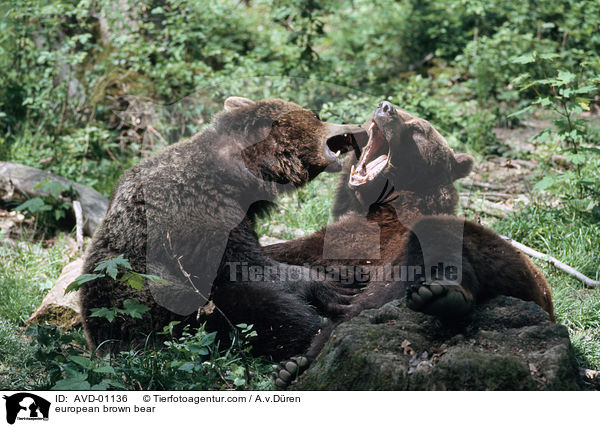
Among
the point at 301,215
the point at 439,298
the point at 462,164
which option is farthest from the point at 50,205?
the point at 439,298

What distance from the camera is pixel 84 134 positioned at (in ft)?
27.8

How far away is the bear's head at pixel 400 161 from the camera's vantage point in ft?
16.0

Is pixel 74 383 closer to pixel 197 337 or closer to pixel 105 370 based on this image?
pixel 105 370

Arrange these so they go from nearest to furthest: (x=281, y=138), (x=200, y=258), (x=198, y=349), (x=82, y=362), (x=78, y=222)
Result: (x=82, y=362) < (x=198, y=349) < (x=200, y=258) < (x=281, y=138) < (x=78, y=222)

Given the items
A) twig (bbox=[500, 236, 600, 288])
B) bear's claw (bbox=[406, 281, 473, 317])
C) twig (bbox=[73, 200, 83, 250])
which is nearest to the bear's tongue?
twig (bbox=[500, 236, 600, 288])

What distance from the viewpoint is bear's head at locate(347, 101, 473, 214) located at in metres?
4.88

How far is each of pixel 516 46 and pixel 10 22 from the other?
297 inches

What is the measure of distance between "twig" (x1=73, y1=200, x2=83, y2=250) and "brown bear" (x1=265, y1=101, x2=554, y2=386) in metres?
2.56

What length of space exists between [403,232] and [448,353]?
1.60 metres

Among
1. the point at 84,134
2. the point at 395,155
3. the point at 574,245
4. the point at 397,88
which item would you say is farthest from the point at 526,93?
the point at 84,134

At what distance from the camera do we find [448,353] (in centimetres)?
315

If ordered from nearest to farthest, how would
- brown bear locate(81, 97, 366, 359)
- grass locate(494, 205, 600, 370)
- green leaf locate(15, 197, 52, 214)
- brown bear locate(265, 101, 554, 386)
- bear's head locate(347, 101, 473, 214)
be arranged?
brown bear locate(265, 101, 554, 386)
brown bear locate(81, 97, 366, 359)
grass locate(494, 205, 600, 370)
bear's head locate(347, 101, 473, 214)
green leaf locate(15, 197, 52, 214)

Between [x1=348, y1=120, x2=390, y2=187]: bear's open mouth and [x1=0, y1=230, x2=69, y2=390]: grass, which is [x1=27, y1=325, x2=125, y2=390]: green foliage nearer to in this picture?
[x1=0, y1=230, x2=69, y2=390]: grass

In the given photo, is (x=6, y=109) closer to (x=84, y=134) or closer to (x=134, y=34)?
(x=84, y=134)
